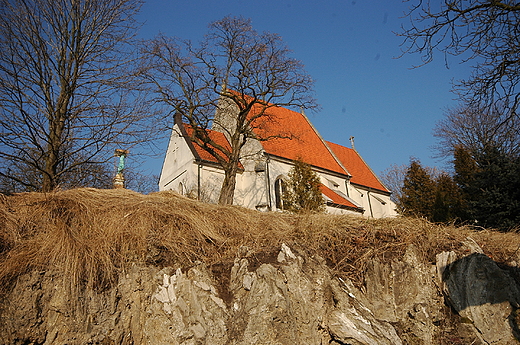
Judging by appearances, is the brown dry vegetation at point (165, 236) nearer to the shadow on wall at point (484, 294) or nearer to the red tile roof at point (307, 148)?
the shadow on wall at point (484, 294)

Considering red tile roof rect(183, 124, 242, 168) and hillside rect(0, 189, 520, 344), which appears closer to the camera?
hillside rect(0, 189, 520, 344)

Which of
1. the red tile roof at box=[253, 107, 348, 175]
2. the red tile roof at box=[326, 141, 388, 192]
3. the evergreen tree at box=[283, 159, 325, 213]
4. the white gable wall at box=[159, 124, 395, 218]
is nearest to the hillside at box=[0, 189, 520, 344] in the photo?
the evergreen tree at box=[283, 159, 325, 213]

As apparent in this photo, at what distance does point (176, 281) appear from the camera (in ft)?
16.8

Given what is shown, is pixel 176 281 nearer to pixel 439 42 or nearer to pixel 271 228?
pixel 271 228

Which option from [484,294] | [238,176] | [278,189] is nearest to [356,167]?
[278,189]

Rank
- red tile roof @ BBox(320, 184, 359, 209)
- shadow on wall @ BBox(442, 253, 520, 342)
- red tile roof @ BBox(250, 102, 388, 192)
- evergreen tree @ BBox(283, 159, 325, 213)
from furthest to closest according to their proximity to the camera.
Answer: red tile roof @ BBox(250, 102, 388, 192) < red tile roof @ BBox(320, 184, 359, 209) < evergreen tree @ BBox(283, 159, 325, 213) < shadow on wall @ BBox(442, 253, 520, 342)

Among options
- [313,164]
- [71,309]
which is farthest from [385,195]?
[71,309]

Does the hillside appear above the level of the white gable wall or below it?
below

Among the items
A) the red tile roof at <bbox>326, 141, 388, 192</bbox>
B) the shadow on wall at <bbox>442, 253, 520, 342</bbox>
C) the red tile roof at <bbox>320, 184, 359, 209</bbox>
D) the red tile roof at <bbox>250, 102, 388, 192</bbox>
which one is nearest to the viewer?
the shadow on wall at <bbox>442, 253, 520, 342</bbox>

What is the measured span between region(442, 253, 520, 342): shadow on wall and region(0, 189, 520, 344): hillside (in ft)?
0.11

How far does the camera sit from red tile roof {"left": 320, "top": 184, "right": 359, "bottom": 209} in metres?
18.8

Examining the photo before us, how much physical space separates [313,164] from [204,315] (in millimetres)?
16310

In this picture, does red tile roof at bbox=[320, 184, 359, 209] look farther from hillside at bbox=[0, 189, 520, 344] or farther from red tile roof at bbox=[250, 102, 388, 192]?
hillside at bbox=[0, 189, 520, 344]

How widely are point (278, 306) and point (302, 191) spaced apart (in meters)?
10.7
